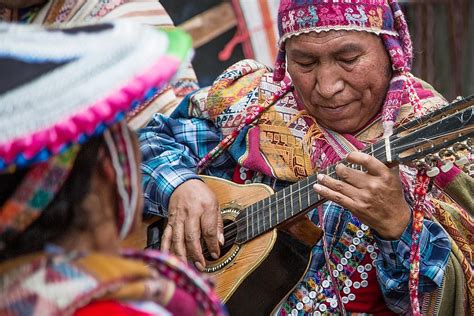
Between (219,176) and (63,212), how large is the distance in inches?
79.3

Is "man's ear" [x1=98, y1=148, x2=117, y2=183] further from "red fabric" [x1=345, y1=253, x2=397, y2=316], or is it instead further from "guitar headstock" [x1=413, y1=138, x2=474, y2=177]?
"red fabric" [x1=345, y1=253, x2=397, y2=316]

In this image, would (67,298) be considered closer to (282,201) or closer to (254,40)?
(282,201)

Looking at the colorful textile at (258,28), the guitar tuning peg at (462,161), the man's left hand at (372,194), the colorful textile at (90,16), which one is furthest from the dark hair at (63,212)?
the colorful textile at (258,28)

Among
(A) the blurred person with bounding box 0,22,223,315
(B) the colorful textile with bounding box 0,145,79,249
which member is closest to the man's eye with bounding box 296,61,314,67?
(A) the blurred person with bounding box 0,22,223,315

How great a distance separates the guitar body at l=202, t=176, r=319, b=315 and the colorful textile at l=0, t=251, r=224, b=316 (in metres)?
1.49

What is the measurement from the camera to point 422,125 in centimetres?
291

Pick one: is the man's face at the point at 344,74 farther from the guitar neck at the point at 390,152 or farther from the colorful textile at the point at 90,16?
the colorful textile at the point at 90,16

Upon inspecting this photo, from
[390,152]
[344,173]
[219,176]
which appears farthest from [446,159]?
[219,176]

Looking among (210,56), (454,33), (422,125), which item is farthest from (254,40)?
(422,125)

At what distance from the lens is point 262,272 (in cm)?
324

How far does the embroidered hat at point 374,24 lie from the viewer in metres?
3.21

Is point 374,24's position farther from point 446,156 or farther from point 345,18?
point 446,156

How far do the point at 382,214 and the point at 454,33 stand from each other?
182 inches

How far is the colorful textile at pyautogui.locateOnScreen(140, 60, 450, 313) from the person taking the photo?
303 centimetres
